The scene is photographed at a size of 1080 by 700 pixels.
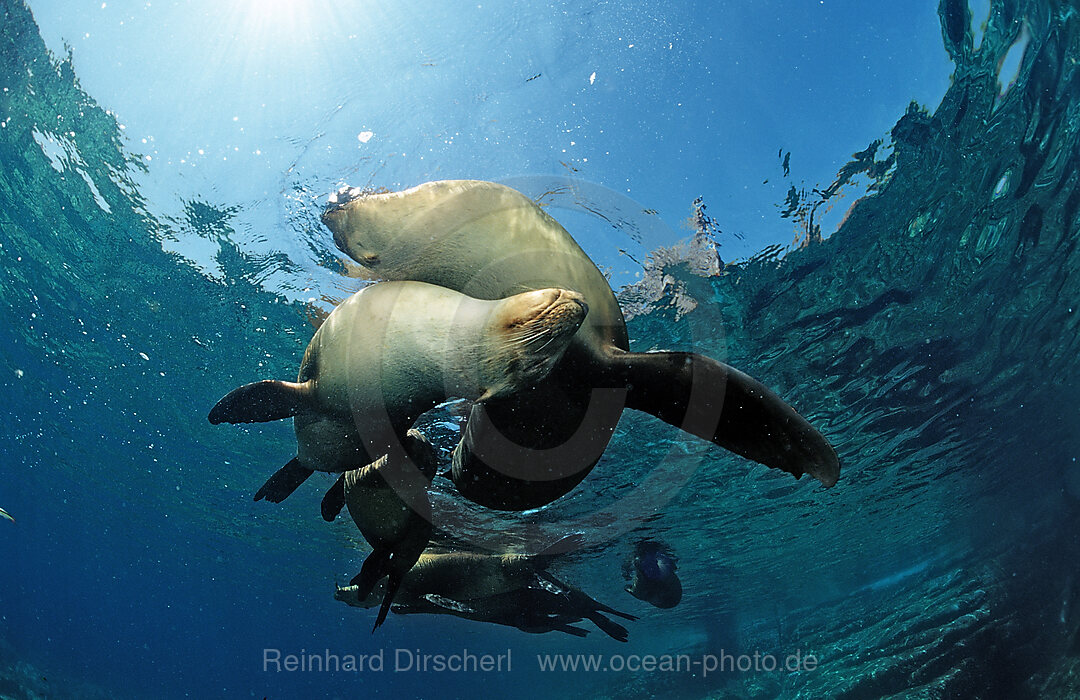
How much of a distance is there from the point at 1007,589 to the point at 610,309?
21971 millimetres

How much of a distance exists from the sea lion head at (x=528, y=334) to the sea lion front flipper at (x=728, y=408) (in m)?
0.54

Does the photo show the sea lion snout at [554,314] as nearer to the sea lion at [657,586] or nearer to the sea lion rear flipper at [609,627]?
the sea lion rear flipper at [609,627]

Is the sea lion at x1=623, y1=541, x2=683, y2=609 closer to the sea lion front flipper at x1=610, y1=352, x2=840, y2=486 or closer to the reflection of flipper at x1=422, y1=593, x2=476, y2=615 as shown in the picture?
the reflection of flipper at x1=422, y1=593, x2=476, y2=615

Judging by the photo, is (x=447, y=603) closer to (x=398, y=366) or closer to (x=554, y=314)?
(x=398, y=366)

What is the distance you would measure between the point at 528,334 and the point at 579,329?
58cm

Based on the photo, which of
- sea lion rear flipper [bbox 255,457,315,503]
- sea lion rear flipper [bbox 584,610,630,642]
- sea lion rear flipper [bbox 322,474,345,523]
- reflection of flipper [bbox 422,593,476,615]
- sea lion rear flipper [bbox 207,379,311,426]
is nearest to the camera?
sea lion rear flipper [bbox 207,379,311,426]

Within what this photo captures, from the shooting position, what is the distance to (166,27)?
6.11 metres

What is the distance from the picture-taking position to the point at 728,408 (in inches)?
82.0

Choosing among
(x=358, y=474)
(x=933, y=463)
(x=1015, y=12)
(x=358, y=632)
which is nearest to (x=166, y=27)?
(x=358, y=474)

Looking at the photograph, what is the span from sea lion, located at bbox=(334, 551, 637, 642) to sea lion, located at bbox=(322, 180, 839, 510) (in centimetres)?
454

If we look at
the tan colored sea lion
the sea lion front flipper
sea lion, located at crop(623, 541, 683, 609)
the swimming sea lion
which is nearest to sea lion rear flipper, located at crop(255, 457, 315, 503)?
the tan colored sea lion

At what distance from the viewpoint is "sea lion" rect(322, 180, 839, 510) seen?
2064 millimetres

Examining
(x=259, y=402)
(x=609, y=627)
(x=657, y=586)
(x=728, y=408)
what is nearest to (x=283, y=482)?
(x=259, y=402)

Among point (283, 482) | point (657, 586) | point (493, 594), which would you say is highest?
point (657, 586)
